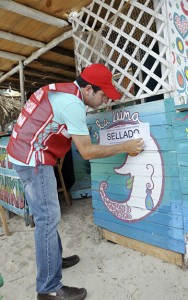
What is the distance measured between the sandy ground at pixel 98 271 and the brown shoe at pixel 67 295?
2.9 inches

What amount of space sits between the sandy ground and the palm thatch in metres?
4.60

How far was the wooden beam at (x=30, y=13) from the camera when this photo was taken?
2.60 m

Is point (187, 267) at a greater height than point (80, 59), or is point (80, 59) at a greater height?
point (80, 59)

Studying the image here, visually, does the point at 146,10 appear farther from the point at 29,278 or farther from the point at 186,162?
the point at 29,278

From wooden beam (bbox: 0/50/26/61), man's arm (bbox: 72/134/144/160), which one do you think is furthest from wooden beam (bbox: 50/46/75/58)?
man's arm (bbox: 72/134/144/160)

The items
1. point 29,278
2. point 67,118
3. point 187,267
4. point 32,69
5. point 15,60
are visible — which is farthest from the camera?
point 32,69

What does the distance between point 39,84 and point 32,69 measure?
1.02 meters

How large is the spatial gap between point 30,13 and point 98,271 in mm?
2660

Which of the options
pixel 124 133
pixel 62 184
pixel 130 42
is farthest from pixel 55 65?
pixel 124 133

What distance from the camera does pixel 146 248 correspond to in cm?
238

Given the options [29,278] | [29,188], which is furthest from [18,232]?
[29,188]

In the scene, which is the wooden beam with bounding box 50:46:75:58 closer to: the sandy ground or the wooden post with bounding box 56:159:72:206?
the wooden post with bounding box 56:159:72:206

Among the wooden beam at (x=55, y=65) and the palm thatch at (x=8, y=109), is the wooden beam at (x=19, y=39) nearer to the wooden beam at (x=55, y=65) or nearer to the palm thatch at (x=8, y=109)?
the wooden beam at (x=55, y=65)

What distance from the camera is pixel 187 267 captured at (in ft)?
6.87
